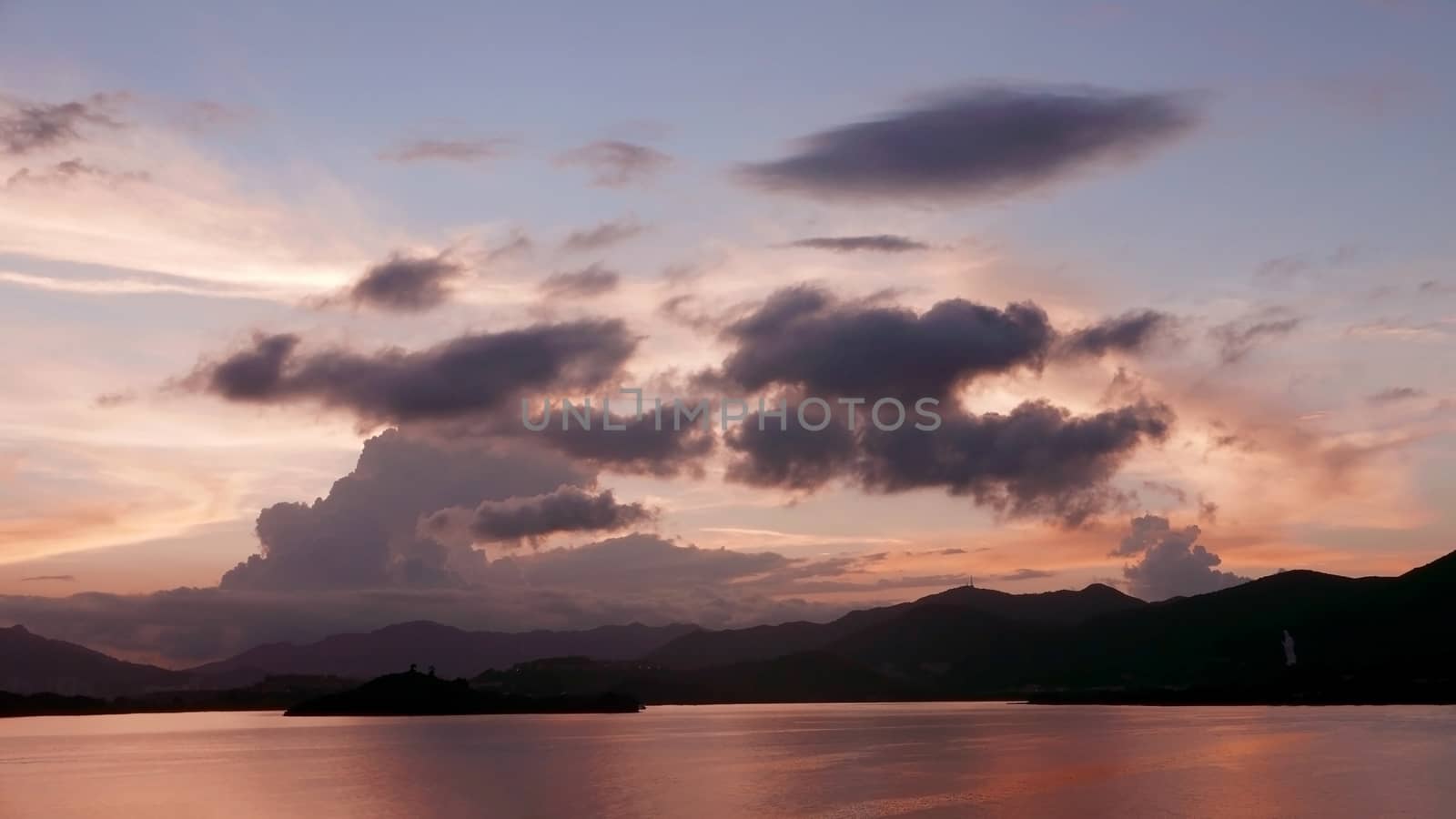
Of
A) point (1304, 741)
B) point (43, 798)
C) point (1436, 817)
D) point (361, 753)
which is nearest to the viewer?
point (1436, 817)

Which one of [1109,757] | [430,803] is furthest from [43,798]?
[1109,757]

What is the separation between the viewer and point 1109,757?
155m

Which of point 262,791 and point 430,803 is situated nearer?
point 430,803

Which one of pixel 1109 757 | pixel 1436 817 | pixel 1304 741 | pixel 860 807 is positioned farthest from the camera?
pixel 1304 741

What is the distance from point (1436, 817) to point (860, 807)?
3744cm

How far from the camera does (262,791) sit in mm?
123812

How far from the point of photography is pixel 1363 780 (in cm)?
11562

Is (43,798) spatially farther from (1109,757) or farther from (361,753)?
(1109,757)

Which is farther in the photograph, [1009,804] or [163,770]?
[163,770]

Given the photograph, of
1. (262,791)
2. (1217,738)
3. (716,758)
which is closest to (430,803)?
(262,791)

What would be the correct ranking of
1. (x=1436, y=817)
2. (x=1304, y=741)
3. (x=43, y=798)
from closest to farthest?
(x=1436, y=817) < (x=43, y=798) < (x=1304, y=741)

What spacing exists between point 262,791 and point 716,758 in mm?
55510

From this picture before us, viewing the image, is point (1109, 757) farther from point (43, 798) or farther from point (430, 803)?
point (43, 798)

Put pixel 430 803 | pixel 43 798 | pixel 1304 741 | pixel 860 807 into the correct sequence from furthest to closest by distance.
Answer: pixel 1304 741 < pixel 43 798 < pixel 430 803 < pixel 860 807
